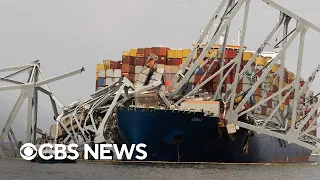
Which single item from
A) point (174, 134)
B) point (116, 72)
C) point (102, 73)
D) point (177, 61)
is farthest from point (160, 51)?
point (174, 134)

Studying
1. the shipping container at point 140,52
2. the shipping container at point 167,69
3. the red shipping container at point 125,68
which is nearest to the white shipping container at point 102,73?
the red shipping container at point 125,68

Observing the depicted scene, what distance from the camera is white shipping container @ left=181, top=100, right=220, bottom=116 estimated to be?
60.0 m

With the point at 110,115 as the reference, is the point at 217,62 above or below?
above

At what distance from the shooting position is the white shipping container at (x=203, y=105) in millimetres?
60031

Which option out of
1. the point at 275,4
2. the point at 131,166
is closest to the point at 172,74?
the point at 275,4

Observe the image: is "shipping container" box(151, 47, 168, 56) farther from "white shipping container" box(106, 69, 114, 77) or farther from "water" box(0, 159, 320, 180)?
"water" box(0, 159, 320, 180)

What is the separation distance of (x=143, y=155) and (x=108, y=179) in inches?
642

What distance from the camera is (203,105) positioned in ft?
200

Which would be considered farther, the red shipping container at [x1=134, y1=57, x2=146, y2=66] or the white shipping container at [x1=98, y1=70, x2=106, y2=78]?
the white shipping container at [x1=98, y1=70, x2=106, y2=78]

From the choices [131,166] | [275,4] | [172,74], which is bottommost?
[131,166]

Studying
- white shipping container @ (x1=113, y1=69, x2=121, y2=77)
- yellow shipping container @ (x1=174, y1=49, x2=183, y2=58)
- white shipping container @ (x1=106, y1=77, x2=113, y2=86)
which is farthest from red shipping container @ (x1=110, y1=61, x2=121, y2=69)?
yellow shipping container @ (x1=174, y1=49, x2=183, y2=58)

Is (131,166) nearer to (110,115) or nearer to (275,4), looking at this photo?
(110,115)

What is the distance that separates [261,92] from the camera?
258 ft

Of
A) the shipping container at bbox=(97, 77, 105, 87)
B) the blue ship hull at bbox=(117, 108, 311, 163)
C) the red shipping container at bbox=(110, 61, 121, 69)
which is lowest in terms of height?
the blue ship hull at bbox=(117, 108, 311, 163)
